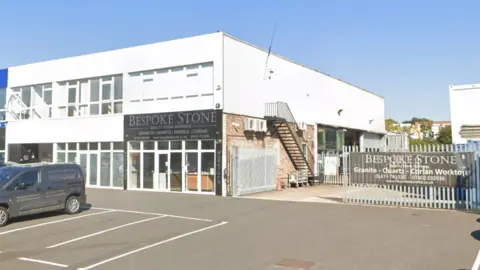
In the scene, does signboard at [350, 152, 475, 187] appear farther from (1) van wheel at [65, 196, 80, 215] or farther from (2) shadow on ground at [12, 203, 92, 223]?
(2) shadow on ground at [12, 203, 92, 223]

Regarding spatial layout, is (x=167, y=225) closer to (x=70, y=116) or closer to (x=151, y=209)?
(x=151, y=209)

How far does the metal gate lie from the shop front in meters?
0.76

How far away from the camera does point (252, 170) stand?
21359mm

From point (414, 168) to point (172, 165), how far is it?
11604 millimetres

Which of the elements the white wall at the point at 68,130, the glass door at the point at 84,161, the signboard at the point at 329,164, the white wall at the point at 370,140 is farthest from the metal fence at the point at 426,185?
the white wall at the point at 370,140

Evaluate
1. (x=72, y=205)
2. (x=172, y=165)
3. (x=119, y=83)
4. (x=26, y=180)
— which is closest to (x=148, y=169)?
(x=172, y=165)

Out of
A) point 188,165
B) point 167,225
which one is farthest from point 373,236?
point 188,165

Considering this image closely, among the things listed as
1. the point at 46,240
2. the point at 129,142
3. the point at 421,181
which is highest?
the point at 129,142

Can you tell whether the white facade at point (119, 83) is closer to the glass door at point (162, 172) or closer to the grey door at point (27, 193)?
the glass door at point (162, 172)

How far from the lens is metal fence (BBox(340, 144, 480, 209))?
14562mm

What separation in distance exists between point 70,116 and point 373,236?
69.9 feet

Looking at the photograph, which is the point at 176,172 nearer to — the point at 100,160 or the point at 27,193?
the point at 100,160

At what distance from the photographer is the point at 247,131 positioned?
73.1ft

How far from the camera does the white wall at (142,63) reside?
20766 millimetres
